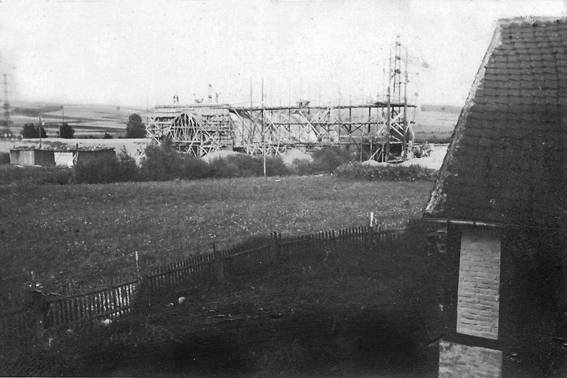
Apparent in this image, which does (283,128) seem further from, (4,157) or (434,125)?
(4,157)

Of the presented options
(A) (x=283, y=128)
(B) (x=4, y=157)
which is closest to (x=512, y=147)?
(A) (x=283, y=128)

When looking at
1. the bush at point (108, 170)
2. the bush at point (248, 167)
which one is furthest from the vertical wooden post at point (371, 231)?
the bush at point (108, 170)

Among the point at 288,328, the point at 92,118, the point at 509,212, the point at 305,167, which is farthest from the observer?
the point at 305,167

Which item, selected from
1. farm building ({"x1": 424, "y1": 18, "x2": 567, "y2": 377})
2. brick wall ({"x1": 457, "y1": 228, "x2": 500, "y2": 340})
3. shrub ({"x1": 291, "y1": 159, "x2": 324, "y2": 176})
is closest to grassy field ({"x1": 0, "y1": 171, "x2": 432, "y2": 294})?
shrub ({"x1": 291, "y1": 159, "x2": 324, "y2": 176})

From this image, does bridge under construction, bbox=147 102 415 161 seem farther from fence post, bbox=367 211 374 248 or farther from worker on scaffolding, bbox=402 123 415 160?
fence post, bbox=367 211 374 248

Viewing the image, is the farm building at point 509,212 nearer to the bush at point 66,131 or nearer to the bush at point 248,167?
the bush at point 248,167

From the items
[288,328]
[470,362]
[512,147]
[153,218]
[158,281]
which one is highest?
[512,147]
